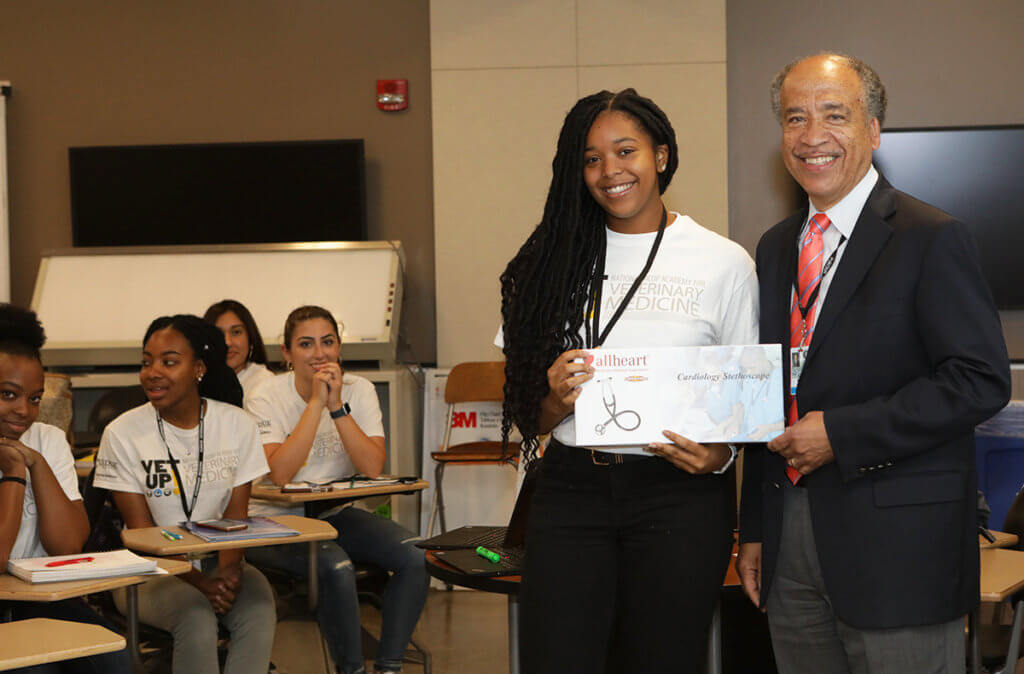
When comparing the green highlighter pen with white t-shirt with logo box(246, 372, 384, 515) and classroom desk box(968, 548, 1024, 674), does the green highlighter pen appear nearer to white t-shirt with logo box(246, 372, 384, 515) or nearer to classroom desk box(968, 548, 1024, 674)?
classroom desk box(968, 548, 1024, 674)

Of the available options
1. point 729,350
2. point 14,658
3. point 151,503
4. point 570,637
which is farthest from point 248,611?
point 729,350

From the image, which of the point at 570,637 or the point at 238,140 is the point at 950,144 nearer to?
the point at 238,140

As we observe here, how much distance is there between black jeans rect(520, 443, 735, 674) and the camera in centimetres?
178

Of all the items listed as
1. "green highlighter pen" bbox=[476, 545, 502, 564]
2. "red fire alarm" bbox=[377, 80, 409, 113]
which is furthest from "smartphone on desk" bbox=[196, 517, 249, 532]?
"red fire alarm" bbox=[377, 80, 409, 113]

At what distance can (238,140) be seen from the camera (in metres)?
6.46

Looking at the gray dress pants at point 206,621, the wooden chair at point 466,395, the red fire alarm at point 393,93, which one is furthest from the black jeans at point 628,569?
the red fire alarm at point 393,93

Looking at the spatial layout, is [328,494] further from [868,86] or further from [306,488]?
[868,86]

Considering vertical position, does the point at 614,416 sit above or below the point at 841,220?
below

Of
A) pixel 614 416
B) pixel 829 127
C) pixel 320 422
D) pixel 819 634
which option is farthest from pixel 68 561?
pixel 829 127

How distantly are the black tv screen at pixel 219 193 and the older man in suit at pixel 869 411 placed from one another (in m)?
4.60

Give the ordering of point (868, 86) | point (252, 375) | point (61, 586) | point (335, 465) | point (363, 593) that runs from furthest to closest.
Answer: point (252, 375) < point (335, 465) < point (363, 593) < point (61, 586) < point (868, 86)

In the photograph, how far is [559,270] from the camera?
1960 millimetres

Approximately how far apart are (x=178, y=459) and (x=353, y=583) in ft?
2.58

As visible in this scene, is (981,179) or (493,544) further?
(981,179)
